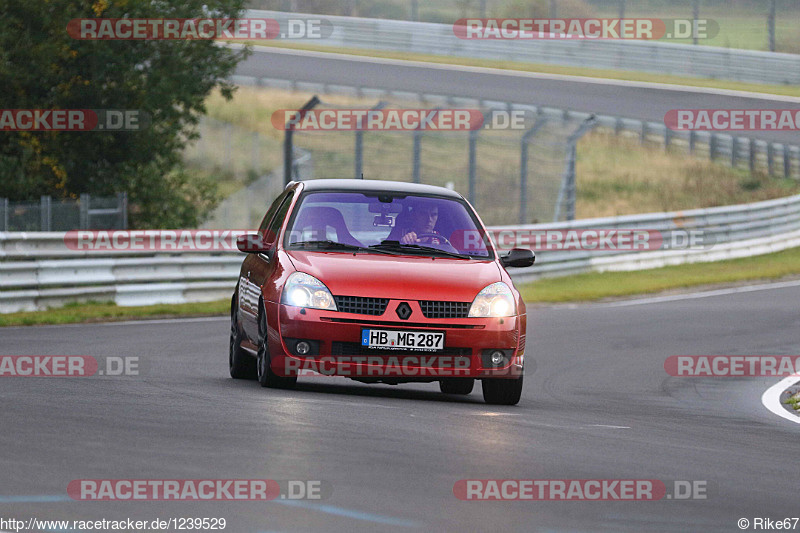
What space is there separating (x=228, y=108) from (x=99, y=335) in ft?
95.4

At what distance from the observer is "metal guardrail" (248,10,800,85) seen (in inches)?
1871

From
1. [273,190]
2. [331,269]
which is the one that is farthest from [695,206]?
[331,269]

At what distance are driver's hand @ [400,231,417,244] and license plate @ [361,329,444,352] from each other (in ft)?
3.38

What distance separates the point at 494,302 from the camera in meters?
10.1

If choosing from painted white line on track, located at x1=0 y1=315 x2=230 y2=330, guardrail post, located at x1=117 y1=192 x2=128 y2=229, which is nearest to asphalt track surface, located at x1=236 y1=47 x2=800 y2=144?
guardrail post, located at x1=117 y1=192 x2=128 y2=229

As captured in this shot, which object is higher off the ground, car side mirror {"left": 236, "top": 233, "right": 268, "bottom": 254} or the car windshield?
the car windshield

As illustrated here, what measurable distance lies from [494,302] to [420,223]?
1.04 meters

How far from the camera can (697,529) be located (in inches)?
230

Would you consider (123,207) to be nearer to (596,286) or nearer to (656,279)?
(596,286)

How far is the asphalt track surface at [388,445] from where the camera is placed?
5.94m

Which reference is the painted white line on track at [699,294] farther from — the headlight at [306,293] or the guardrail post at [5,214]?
the headlight at [306,293]

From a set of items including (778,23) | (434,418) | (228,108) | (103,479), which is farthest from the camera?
(778,23)

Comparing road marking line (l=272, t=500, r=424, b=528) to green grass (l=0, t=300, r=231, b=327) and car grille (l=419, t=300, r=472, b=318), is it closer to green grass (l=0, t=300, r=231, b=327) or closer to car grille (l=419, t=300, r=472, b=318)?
car grille (l=419, t=300, r=472, b=318)

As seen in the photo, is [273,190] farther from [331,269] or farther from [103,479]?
[103,479]
